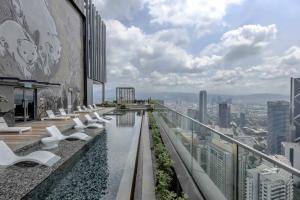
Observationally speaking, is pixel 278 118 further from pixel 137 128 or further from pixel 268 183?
pixel 268 183

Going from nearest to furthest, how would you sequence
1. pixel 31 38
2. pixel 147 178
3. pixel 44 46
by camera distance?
pixel 147 178
pixel 31 38
pixel 44 46

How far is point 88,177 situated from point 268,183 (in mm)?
4925

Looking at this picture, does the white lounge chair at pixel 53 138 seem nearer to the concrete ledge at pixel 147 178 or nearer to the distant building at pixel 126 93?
the concrete ledge at pixel 147 178

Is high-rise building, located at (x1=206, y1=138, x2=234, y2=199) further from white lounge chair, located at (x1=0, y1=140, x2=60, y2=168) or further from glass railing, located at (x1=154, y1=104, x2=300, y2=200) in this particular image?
white lounge chair, located at (x1=0, y1=140, x2=60, y2=168)

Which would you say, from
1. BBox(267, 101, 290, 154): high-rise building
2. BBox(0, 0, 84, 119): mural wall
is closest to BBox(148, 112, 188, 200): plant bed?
BBox(267, 101, 290, 154): high-rise building

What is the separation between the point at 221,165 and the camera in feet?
12.7

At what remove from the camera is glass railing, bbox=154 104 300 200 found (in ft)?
7.28

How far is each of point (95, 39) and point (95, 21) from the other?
100.0 inches

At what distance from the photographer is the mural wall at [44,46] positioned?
48.6 ft

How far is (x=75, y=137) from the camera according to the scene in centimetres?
1093

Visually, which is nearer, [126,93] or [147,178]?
[147,178]

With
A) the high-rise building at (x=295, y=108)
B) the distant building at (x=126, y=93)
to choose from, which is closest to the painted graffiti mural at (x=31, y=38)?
the high-rise building at (x=295, y=108)

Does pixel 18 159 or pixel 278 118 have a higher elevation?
pixel 278 118

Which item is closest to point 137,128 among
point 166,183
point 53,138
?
point 53,138
